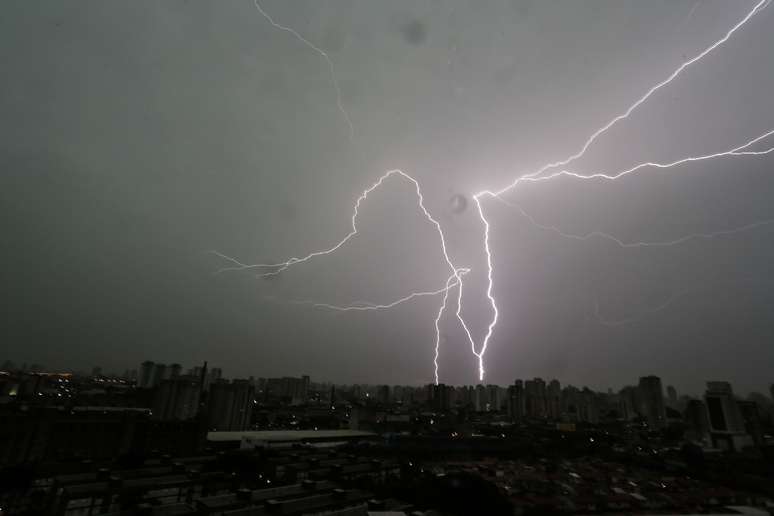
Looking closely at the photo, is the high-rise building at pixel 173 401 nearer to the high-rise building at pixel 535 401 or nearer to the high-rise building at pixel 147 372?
the high-rise building at pixel 147 372

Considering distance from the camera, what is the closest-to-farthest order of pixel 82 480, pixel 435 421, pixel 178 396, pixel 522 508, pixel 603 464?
pixel 82 480 → pixel 522 508 → pixel 603 464 → pixel 178 396 → pixel 435 421

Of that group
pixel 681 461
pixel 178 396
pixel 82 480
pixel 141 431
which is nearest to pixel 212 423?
pixel 178 396

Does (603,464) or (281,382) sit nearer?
(603,464)

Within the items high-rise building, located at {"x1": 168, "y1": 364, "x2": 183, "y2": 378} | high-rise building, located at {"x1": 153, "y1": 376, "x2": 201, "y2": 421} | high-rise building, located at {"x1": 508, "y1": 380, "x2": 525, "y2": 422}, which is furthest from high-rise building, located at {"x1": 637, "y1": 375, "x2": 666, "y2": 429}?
high-rise building, located at {"x1": 168, "y1": 364, "x2": 183, "y2": 378}

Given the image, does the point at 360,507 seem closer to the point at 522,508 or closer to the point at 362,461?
the point at 522,508

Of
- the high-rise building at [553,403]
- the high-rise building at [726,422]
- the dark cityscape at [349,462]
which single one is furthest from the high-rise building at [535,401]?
the high-rise building at [726,422]

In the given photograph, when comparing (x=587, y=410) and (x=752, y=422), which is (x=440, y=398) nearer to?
(x=587, y=410)

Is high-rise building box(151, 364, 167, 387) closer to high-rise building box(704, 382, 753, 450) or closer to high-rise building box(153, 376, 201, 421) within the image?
high-rise building box(153, 376, 201, 421)
